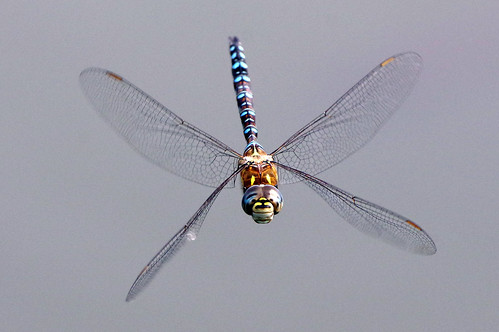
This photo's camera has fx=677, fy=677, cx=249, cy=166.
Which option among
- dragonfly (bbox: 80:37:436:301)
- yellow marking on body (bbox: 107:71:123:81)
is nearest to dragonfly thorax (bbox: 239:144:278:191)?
dragonfly (bbox: 80:37:436:301)

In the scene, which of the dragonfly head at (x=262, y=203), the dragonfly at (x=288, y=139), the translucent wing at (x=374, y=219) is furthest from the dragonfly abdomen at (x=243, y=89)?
the dragonfly head at (x=262, y=203)

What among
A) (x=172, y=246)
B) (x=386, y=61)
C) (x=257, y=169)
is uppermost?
(x=386, y=61)

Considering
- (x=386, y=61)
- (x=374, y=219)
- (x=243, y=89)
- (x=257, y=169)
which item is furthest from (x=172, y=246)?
(x=386, y=61)

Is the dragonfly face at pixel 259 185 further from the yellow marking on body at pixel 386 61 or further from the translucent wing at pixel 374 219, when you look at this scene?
the yellow marking on body at pixel 386 61

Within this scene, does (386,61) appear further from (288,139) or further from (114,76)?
(114,76)

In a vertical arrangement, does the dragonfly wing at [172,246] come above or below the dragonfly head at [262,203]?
below
